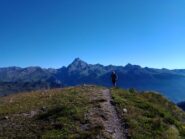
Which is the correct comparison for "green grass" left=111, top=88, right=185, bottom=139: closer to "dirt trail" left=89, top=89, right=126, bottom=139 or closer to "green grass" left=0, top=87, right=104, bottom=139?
"dirt trail" left=89, top=89, right=126, bottom=139

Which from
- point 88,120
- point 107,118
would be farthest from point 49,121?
point 107,118

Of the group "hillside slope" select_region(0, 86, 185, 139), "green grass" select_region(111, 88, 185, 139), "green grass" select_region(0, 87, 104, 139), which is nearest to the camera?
"green grass" select_region(0, 87, 104, 139)

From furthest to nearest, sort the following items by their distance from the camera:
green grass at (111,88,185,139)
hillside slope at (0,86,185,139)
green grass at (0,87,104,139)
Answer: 1. green grass at (111,88,185,139)
2. hillside slope at (0,86,185,139)
3. green grass at (0,87,104,139)

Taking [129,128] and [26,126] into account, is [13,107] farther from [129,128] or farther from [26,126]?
[129,128]

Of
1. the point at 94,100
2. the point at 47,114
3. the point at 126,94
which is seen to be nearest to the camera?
the point at 47,114

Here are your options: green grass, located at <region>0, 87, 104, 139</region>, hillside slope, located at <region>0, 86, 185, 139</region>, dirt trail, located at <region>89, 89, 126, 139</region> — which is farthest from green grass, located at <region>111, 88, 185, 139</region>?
green grass, located at <region>0, 87, 104, 139</region>

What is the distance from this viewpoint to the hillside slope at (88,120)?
24016 mm

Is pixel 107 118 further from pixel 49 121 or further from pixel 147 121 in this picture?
pixel 49 121

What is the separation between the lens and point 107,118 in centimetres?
2723

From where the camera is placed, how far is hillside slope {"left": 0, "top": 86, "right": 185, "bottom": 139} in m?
24.0

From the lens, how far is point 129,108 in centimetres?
3108

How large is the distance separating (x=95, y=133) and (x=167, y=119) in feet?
29.7

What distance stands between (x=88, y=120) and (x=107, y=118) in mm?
1753

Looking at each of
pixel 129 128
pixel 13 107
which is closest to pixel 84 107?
pixel 129 128
